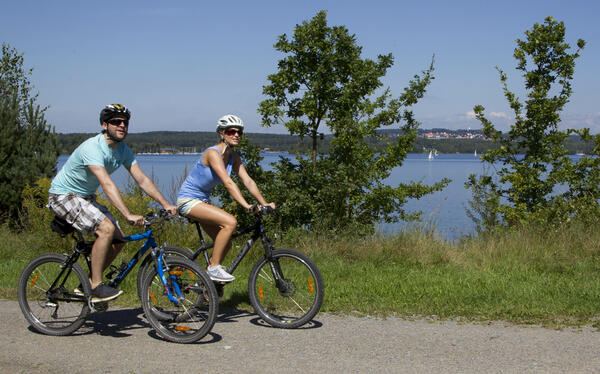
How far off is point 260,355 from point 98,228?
1753 mm

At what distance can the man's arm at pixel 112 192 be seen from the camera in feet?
16.0

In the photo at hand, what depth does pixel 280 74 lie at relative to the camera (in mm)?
12086

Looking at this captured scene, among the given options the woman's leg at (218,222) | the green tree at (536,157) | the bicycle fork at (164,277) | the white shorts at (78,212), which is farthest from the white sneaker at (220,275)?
the green tree at (536,157)

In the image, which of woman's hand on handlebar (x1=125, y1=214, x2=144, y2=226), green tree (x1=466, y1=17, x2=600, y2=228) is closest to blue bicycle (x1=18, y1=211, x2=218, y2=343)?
woman's hand on handlebar (x1=125, y1=214, x2=144, y2=226)

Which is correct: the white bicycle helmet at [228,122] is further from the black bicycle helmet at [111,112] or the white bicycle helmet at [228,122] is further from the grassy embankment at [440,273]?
the grassy embankment at [440,273]

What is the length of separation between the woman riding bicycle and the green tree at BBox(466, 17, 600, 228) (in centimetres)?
814

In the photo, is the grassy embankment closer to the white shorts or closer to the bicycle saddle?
the bicycle saddle

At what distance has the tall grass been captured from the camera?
19.4ft

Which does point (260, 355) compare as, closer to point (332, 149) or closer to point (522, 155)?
point (332, 149)

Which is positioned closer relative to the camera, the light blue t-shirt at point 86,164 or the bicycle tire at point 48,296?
the light blue t-shirt at point 86,164

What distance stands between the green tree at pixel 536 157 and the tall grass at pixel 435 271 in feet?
5.49

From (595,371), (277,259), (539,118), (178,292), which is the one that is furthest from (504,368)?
(539,118)

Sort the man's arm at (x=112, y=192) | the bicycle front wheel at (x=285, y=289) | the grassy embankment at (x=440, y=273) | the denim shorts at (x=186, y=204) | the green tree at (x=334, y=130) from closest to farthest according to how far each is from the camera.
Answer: the man's arm at (x=112, y=192) → the bicycle front wheel at (x=285, y=289) → the denim shorts at (x=186, y=204) → the grassy embankment at (x=440, y=273) → the green tree at (x=334, y=130)

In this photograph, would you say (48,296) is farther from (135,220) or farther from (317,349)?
(317,349)
